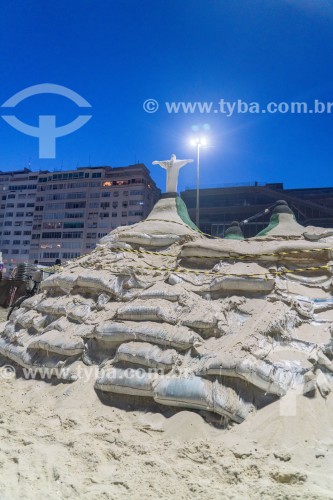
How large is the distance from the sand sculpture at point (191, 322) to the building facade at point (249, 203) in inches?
1244

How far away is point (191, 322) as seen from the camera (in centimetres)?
515

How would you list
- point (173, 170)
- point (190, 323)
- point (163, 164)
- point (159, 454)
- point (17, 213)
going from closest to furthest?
Result: point (159, 454)
point (190, 323)
point (173, 170)
point (163, 164)
point (17, 213)

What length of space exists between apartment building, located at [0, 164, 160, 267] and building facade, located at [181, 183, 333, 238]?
14.1 meters

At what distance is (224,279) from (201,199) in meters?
37.4

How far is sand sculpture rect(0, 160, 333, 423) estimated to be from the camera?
411 cm

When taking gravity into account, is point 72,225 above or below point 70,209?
below

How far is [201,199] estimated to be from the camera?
1674 inches

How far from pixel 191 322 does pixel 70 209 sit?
53712 millimetres

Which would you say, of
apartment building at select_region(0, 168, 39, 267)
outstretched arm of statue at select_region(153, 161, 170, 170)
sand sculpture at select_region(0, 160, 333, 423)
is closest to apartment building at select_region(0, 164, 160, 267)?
apartment building at select_region(0, 168, 39, 267)

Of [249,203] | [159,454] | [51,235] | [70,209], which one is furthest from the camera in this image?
[70,209]

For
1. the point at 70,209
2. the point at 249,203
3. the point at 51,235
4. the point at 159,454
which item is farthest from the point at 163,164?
the point at 70,209

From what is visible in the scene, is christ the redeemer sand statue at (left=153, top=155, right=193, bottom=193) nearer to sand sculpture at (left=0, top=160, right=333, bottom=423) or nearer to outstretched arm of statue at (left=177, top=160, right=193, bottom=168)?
outstretched arm of statue at (left=177, top=160, right=193, bottom=168)

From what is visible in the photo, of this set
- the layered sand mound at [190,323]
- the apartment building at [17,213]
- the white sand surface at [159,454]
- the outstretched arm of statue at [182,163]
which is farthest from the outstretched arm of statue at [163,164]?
the apartment building at [17,213]

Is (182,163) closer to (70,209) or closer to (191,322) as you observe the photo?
(191,322)
